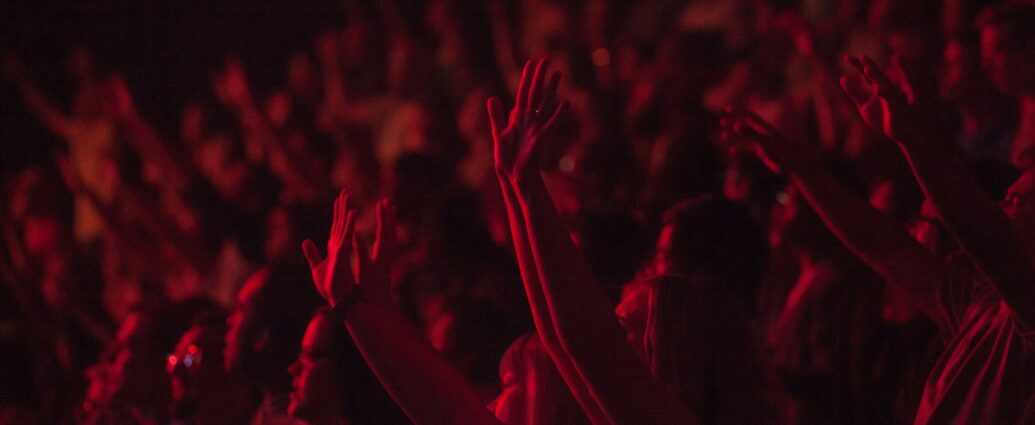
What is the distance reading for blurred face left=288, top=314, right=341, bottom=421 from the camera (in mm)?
2938

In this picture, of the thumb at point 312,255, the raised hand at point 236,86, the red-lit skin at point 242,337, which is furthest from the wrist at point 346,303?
the raised hand at point 236,86

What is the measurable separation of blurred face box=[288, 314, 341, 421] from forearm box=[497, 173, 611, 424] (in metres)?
0.77

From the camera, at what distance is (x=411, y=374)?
242 cm

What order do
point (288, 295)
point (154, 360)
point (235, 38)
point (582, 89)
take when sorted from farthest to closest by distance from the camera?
1. point (235, 38)
2. point (582, 89)
3. point (154, 360)
4. point (288, 295)

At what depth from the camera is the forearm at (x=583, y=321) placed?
212 centimetres

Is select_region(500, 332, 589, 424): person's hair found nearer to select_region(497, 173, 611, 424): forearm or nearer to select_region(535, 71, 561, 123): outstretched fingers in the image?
select_region(497, 173, 611, 424): forearm

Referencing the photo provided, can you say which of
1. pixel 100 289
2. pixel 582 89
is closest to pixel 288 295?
pixel 582 89

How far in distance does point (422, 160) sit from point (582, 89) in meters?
1.13

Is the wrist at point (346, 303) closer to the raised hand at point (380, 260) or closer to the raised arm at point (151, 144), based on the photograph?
the raised hand at point (380, 260)

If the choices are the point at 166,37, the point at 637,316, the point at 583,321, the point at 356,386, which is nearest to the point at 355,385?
the point at 356,386

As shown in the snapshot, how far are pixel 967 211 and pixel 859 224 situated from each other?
0.70 meters

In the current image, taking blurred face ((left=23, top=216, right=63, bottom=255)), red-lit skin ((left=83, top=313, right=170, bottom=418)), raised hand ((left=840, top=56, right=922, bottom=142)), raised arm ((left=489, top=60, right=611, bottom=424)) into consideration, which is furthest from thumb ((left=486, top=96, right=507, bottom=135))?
blurred face ((left=23, top=216, right=63, bottom=255))

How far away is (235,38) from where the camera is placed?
9.70 metres

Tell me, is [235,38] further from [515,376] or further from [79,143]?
[515,376]
